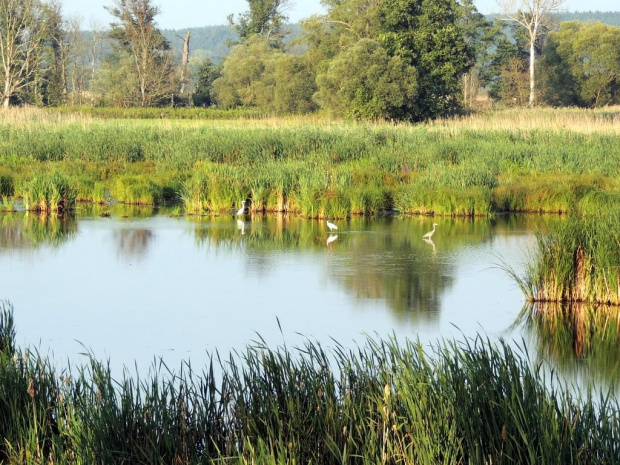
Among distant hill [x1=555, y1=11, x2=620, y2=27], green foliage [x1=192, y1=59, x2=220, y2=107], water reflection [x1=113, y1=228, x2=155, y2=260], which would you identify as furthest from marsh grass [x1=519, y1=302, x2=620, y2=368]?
distant hill [x1=555, y1=11, x2=620, y2=27]

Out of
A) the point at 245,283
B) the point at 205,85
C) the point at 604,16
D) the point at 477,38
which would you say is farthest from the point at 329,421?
the point at 604,16

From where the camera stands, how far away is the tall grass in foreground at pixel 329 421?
12.3ft

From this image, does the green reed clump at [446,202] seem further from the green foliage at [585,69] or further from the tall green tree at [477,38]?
the tall green tree at [477,38]

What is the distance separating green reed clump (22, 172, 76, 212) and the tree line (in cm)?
1711

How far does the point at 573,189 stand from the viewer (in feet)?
51.5

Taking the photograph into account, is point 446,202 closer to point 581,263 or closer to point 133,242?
point 133,242

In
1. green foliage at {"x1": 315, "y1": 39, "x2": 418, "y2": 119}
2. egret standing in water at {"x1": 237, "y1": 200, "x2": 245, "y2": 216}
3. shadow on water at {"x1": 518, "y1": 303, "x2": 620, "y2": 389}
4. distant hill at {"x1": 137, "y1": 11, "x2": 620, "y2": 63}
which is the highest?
distant hill at {"x1": 137, "y1": 11, "x2": 620, "y2": 63}

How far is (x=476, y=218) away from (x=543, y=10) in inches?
1088

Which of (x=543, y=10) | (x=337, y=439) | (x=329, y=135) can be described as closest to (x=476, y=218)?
(x=329, y=135)

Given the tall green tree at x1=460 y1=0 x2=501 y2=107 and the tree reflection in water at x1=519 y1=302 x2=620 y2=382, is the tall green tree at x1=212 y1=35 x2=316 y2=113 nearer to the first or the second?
the tall green tree at x1=460 y1=0 x2=501 y2=107

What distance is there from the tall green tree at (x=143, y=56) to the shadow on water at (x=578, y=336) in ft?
123

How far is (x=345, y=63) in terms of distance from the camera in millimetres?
32094

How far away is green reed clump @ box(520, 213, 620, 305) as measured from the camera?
8133 mm

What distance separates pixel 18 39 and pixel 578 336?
41.2 meters
